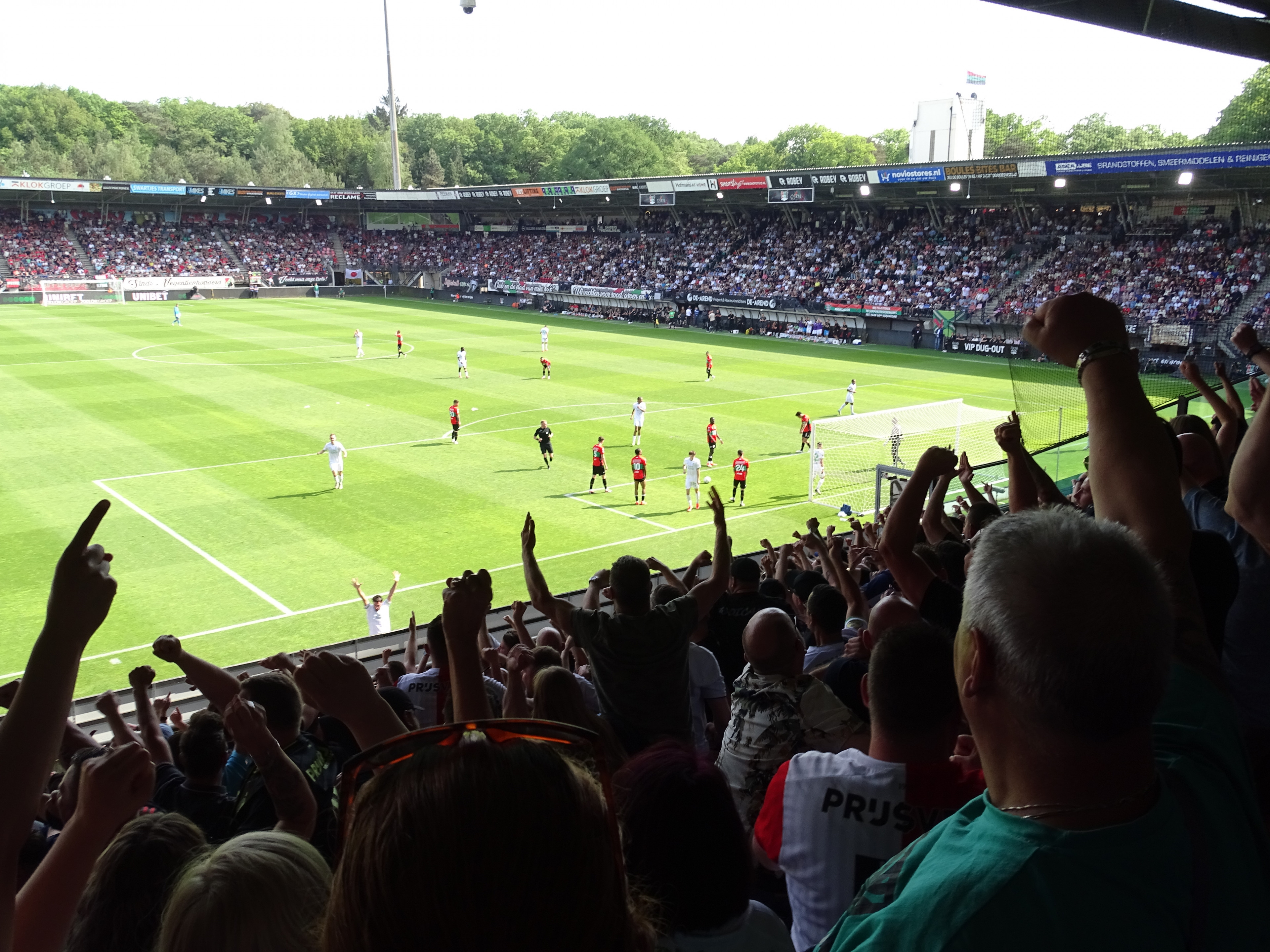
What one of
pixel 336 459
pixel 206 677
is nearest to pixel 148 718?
pixel 206 677

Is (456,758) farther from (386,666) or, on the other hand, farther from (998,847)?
(386,666)

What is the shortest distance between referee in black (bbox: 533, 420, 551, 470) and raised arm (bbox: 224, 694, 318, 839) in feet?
75.1

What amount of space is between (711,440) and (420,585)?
34.0ft

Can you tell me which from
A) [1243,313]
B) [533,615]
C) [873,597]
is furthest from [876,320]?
[873,597]

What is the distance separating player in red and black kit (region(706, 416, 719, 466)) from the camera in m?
26.3

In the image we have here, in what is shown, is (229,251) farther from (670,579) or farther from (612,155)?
(670,579)

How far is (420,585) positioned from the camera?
1845 centimetres

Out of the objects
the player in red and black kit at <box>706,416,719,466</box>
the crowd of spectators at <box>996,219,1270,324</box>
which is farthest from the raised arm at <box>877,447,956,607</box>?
the crowd of spectators at <box>996,219,1270,324</box>

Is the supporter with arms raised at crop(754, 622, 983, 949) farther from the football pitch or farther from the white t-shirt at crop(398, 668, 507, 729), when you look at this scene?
the football pitch

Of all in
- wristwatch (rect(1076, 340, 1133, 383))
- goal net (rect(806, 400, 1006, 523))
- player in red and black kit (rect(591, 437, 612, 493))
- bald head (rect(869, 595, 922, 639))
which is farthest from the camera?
goal net (rect(806, 400, 1006, 523))

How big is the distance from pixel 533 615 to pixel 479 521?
7976mm

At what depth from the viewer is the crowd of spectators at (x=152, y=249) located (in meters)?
76.2

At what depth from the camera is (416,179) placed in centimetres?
13838

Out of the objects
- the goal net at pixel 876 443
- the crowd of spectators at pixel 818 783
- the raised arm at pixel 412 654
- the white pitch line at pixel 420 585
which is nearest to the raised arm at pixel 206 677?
the crowd of spectators at pixel 818 783
